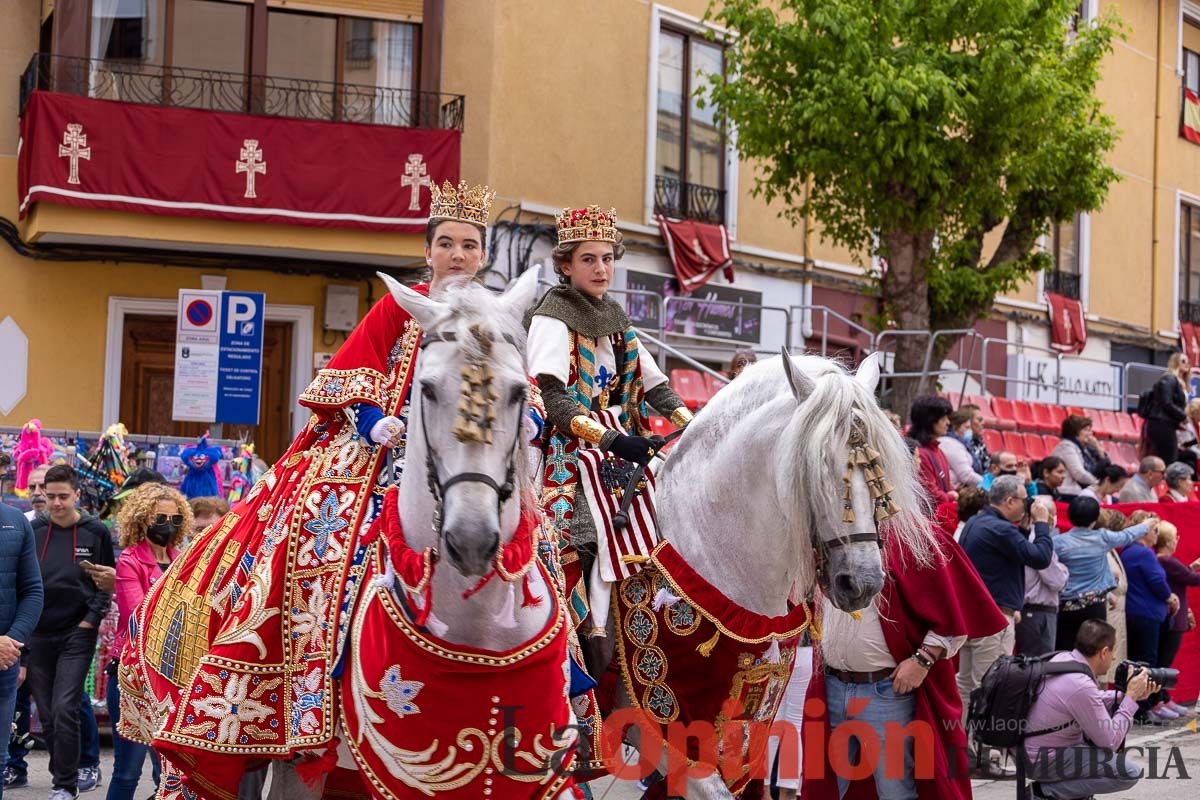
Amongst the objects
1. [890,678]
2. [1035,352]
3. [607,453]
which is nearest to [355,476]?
[607,453]

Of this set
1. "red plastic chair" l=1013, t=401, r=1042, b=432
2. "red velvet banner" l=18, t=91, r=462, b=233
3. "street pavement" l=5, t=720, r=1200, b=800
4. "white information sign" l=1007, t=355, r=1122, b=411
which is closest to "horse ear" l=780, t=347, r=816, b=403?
"street pavement" l=5, t=720, r=1200, b=800

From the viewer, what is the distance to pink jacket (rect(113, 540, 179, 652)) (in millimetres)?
8320

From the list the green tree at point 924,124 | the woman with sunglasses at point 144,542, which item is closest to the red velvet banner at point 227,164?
the green tree at point 924,124

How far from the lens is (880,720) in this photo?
21.4ft

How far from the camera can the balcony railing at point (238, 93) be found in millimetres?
16125

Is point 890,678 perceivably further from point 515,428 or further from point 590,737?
point 515,428

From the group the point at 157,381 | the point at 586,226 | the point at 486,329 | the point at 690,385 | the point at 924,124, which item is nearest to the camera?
the point at 486,329

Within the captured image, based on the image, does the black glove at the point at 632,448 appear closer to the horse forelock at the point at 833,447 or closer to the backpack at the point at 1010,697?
the horse forelock at the point at 833,447

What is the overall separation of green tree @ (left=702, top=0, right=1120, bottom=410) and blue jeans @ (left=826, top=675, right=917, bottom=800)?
35.9 feet

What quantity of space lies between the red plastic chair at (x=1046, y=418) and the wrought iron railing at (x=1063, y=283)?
672 centimetres

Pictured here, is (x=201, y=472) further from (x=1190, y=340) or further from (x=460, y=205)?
(x=1190, y=340)

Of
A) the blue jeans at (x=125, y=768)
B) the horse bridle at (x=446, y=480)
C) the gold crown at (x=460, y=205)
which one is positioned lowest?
the blue jeans at (x=125, y=768)

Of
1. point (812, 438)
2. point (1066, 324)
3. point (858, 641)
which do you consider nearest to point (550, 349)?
point (812, 438)

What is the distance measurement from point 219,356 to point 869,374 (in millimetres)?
7175
